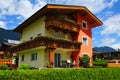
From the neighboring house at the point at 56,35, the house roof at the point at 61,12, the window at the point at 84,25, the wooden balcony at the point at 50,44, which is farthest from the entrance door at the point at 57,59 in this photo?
the window at the point at 84,25

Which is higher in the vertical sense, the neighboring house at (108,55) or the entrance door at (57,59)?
the neighboring house at (108,55)

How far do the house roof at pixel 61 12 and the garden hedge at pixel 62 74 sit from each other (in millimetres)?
11165

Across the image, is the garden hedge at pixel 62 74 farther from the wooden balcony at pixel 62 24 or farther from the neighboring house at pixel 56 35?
the wooden balcony at pixel 62 24

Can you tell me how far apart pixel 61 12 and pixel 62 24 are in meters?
3.06

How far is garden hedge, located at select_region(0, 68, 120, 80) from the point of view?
1254 centimetres

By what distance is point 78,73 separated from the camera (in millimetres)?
16141

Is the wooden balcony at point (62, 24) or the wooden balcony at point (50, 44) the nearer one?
the wooden balcony at point (50, 44)

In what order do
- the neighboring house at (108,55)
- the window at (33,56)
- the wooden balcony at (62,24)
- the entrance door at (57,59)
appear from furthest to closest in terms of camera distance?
the neighboring house at (108,55) → the window at (33,56) → the entrance door at (57,59) → the wooden balcony at (62,24)

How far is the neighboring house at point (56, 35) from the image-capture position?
2417 centimetres

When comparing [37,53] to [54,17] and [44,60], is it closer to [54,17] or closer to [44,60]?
[44,60]

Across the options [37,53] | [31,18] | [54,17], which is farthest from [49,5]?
[37,53]

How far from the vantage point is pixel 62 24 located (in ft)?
87.2

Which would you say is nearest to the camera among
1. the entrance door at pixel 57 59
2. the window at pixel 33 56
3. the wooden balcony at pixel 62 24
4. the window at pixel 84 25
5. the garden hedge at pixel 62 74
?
the garden hedge at pixel 62 74

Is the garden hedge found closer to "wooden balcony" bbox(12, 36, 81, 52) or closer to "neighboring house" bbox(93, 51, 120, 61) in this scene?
"wooden balcony" bbox(12, 36, 81, 52)
